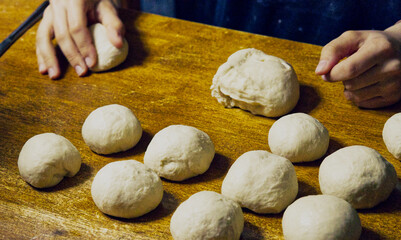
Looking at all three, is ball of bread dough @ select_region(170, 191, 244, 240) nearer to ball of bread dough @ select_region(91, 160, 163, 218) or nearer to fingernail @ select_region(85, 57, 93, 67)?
ball of bread dough @ select_region(91, 160, 163, 218)

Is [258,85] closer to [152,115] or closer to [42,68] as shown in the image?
[152,115]

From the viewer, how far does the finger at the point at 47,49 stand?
80.2 inches

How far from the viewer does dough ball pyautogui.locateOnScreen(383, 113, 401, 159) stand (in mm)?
1553

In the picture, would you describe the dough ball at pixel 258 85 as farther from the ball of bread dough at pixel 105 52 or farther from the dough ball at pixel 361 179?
the ball of bread dough at pixel 105 52

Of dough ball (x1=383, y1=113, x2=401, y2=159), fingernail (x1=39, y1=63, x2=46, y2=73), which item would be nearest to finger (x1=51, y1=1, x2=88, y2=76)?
fingernail (x1=39, y1=63, x2=46, y2=73)

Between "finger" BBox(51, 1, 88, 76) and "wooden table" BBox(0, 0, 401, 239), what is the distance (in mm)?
Result: 67

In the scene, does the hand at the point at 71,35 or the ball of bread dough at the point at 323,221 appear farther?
the hand at the point at 71,35

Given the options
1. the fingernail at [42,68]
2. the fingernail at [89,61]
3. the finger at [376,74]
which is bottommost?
the fingernail at [42,68]

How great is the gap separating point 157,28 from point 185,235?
140 centimetres

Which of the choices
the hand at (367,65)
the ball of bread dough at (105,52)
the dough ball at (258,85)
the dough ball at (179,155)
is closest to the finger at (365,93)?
the hand at (367,65)

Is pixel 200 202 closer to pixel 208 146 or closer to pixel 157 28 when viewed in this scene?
pixel 208 146

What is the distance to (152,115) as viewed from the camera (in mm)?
1820

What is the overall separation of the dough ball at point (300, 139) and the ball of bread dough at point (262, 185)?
0.50ft

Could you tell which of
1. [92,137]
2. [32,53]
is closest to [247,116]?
[92,137]
